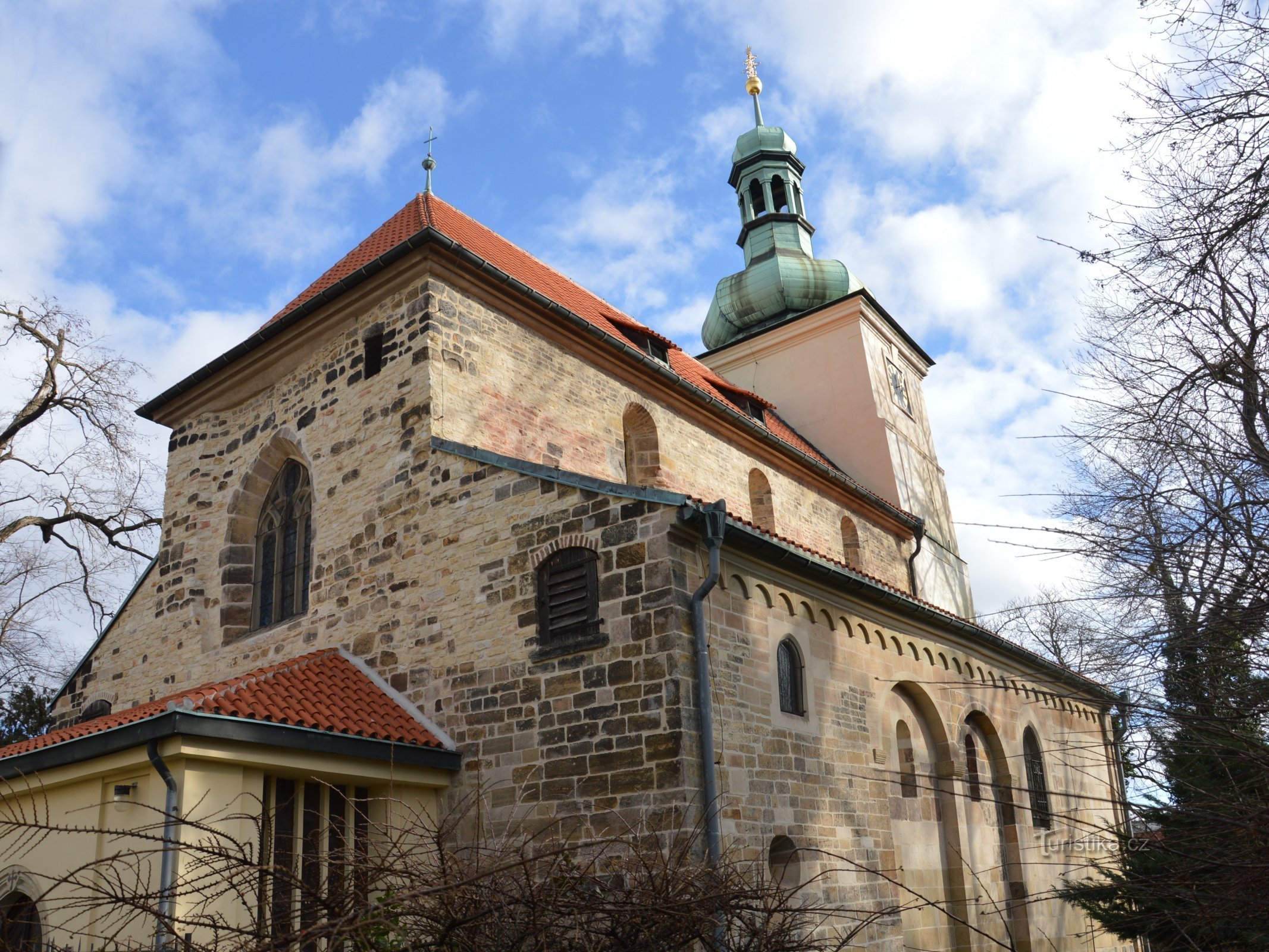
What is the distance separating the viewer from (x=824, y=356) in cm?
2184

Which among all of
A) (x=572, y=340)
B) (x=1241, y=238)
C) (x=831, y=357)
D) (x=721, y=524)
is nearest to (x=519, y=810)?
(x=721, y=524)

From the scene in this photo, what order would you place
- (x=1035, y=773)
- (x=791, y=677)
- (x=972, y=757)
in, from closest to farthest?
(x=791, y=677), (x=972, y=757), (x=1035, y=773)

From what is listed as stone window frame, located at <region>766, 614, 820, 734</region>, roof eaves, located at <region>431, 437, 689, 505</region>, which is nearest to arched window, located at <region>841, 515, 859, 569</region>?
stone window frame, located at <region>766, 614, 820, 734</region>

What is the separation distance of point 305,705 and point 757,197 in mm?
20272

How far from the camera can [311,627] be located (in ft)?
35.7

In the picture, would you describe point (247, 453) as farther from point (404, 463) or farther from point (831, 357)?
point (831, 357)

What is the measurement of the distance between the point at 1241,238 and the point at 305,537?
32.1 ft

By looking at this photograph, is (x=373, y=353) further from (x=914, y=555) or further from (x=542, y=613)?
(x=914, y=555)

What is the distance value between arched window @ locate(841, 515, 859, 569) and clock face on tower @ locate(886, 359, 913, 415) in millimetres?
5372

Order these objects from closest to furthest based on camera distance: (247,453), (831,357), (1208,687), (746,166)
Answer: (1208,687)
(247,453)
(831,357)
(746,166)

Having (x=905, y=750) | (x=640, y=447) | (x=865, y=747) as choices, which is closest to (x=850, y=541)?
(x=640, y=447)

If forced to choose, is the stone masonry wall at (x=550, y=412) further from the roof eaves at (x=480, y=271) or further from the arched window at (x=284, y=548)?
the arched window at (x=284, y=548)

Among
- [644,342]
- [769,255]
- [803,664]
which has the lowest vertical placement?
[803,664]

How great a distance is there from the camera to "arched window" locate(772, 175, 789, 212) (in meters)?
25.4
